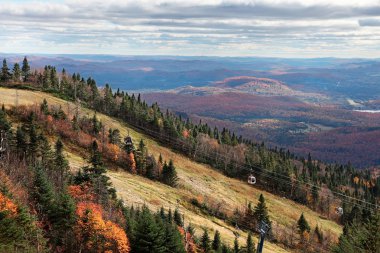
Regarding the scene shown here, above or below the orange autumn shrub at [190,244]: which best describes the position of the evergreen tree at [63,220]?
above

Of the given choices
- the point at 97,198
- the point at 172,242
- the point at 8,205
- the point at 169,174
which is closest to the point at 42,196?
the point at 8,205

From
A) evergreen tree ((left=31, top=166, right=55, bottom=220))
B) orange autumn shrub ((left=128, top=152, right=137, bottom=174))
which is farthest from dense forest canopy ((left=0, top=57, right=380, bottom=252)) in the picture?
orange autumn shrub ((left=128, top=152, right=137, bottom=174))

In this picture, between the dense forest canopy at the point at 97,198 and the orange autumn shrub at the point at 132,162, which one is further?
the orange autumn shrub at the point at 132,162

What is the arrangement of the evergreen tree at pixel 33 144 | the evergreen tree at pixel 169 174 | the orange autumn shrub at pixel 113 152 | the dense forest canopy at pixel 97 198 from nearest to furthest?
1. the dense forest canopy at pixel 97 198
2. the evergreen tree at pixel 33 144
3. the evergreen tree at pixel 169 174
4. the orange autumn shrub at pixel 113 152

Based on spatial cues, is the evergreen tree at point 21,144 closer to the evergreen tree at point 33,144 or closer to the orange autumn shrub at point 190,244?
the evergreen tree at point 33,144

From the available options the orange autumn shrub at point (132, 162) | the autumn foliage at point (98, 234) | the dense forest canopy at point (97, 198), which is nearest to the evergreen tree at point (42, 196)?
the dense forest canopy at point (97, 198)

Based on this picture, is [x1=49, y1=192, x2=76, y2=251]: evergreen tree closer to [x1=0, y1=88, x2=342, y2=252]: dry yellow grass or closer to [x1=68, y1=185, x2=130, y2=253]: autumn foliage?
[x1=68, y1=185, x2=130, y2=253]: autumn foliage

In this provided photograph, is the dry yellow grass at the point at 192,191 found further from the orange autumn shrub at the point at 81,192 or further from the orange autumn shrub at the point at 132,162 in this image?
the orange autumn shrub at the point at 81,192

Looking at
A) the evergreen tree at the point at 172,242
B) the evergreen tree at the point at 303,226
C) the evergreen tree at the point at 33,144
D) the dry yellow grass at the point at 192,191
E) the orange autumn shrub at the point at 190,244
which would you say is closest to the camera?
the evergreen tree at the point at 172,242

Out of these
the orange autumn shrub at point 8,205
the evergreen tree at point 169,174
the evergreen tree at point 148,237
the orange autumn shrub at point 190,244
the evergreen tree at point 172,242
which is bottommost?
the evergreen tree at point 169,174
